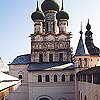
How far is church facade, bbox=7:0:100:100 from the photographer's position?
109 ft

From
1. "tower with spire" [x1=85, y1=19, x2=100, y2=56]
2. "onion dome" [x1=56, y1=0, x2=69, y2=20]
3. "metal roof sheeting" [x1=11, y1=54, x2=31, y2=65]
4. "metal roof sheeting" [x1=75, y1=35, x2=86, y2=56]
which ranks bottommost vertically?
"metal roof sheeting" [x1=11, y1=54, x2=31, y2=65]

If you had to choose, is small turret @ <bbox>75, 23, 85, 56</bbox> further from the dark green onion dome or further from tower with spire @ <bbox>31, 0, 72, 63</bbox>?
the dark green onion dome

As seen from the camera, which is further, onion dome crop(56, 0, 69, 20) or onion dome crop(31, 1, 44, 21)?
onion dome crop(31, 1, 44, 21)

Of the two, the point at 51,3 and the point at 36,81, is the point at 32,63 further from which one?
the point at 51,3

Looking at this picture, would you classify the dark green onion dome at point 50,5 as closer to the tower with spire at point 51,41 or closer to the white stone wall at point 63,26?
the tower with spire at point 51,41

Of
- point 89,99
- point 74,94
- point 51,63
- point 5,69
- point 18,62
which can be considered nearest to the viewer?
point 89,99

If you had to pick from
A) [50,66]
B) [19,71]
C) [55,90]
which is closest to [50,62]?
[50,66]

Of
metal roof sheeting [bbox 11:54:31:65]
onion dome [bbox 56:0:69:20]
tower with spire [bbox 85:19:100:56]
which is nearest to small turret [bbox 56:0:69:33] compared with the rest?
onion dome [bbox 56:0:69:20]

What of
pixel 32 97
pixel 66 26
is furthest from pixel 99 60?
pixel 32 97

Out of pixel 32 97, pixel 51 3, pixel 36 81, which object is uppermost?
pixel 51 3

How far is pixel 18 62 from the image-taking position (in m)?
37.9

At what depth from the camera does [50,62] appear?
35.7m

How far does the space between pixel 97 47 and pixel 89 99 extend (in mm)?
27235

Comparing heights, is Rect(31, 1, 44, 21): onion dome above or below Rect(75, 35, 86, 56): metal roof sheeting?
above
